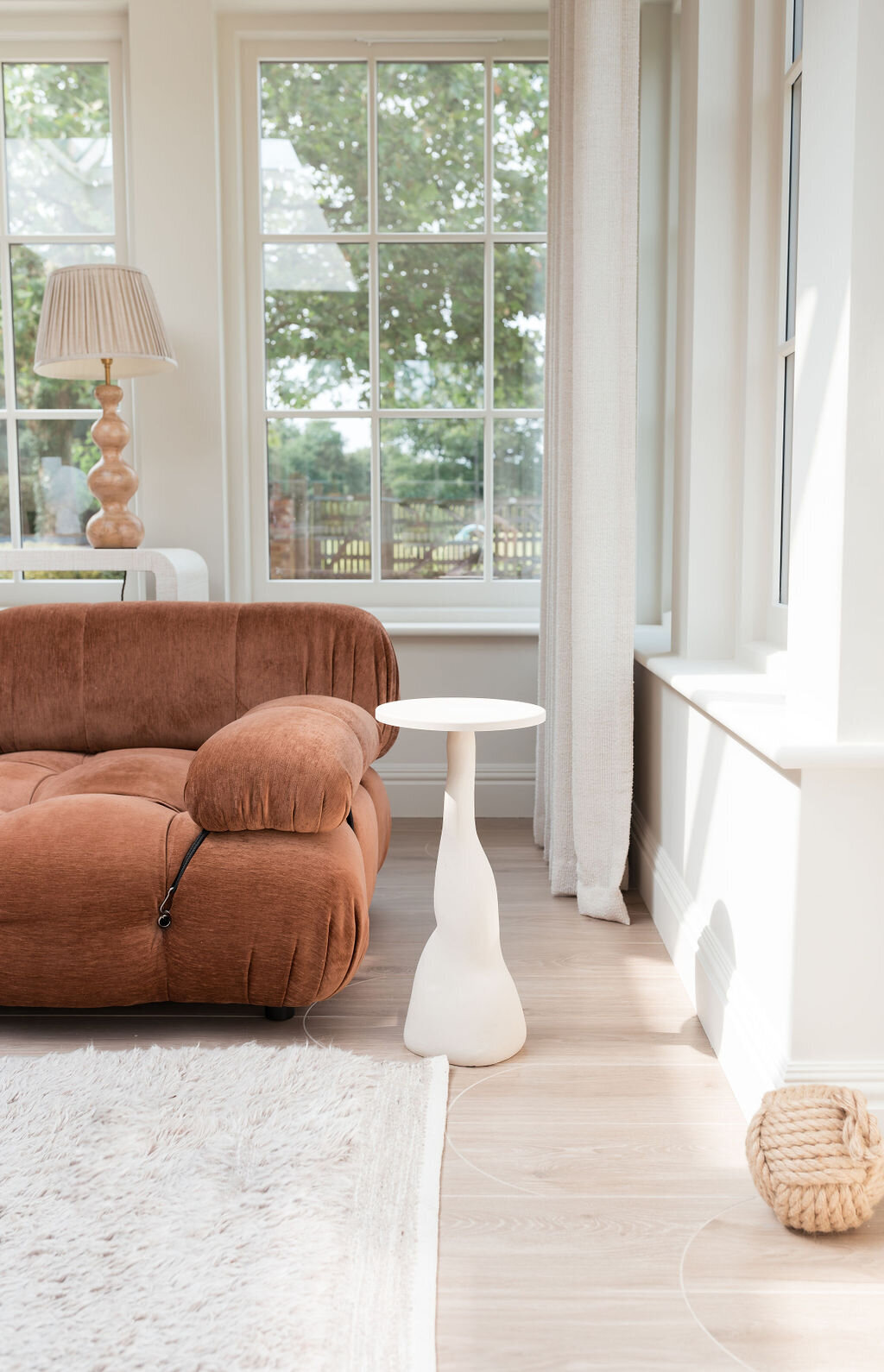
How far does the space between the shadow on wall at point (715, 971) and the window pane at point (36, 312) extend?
2.71m

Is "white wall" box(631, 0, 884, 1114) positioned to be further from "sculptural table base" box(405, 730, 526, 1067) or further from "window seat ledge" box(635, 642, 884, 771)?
"sculptural table base" box(405, 730, 526, 1067)

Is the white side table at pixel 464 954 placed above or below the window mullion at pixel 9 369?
below

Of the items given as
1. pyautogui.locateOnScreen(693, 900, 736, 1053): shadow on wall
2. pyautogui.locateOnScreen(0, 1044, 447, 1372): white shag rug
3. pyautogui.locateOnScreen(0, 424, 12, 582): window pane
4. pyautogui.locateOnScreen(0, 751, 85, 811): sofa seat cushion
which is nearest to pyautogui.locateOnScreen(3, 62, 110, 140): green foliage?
pyautogui.locateOnScreen(0, 424, 12, 582): window pane

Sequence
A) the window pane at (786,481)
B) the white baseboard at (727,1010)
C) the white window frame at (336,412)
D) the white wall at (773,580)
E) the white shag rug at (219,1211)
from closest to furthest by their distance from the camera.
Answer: the white shag rug at (219,1211)
the white wall at (773,580)
the white baseboard at (727,1010)
the window pane at (786,481)
the white window frame at (336,412)

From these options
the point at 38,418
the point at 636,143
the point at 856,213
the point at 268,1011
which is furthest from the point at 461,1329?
the point at 38,418

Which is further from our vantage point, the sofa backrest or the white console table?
the white console table

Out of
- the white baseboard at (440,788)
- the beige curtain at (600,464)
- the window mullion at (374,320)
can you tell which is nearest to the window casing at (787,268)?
the beige curtain at (600,464)

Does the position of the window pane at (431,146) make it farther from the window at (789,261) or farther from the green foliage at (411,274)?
the window at (789,261)

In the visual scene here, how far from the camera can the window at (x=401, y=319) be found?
3646 mm

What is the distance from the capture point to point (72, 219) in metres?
3.70

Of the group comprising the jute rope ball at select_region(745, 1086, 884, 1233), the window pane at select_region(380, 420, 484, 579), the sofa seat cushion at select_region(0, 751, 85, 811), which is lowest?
the jute rope ball at select_region(745, 1086, 884, 1233)

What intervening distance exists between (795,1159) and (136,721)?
1856 mm

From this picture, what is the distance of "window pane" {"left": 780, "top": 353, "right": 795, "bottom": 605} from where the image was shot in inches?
93.4

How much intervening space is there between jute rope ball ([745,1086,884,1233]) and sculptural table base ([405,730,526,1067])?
21.9 inches
